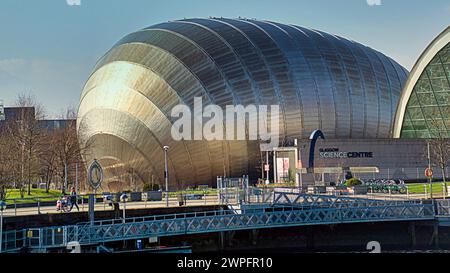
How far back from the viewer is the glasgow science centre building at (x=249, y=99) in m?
63.3

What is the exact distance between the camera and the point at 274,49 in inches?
2692

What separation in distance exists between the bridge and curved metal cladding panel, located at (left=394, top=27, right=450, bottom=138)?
33.0 meters

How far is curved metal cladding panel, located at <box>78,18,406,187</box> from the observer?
63906 millimetres

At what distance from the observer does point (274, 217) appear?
3256cm

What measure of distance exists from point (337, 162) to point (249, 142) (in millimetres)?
10588

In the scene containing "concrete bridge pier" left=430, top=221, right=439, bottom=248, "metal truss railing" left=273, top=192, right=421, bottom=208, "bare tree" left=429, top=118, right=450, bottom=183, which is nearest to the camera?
"concrete bridge pier" left=430, top=221, right=439, bottom=248

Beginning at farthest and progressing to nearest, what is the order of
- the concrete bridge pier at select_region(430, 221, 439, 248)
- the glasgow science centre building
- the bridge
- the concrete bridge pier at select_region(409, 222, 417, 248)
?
1. the glasgow science centre building
2. the concrete bridge pier at select_region(409, 222, 417, 248)
3. the concrete bridge pier at select_region(430, 221, 439, 248)
4. the bridge

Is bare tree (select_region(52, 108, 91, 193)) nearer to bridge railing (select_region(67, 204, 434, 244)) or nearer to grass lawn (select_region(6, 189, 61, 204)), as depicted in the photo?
grass lawn (select_region(6, 189, 61, 204))

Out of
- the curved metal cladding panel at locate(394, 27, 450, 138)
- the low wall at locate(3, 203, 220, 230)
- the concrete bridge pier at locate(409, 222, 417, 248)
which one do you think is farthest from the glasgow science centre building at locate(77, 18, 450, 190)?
the low wall at locate(3, 203, 220, 230)

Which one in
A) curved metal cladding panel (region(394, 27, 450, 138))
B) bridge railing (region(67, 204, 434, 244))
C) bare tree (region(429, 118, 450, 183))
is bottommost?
bridge railing (region(67, 204, 434, 244))

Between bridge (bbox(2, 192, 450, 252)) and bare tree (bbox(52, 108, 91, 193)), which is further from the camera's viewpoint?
bare tree (bbox(52, 108, 91, 193))

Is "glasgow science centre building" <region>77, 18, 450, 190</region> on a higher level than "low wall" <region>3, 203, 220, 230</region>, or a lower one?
higher
